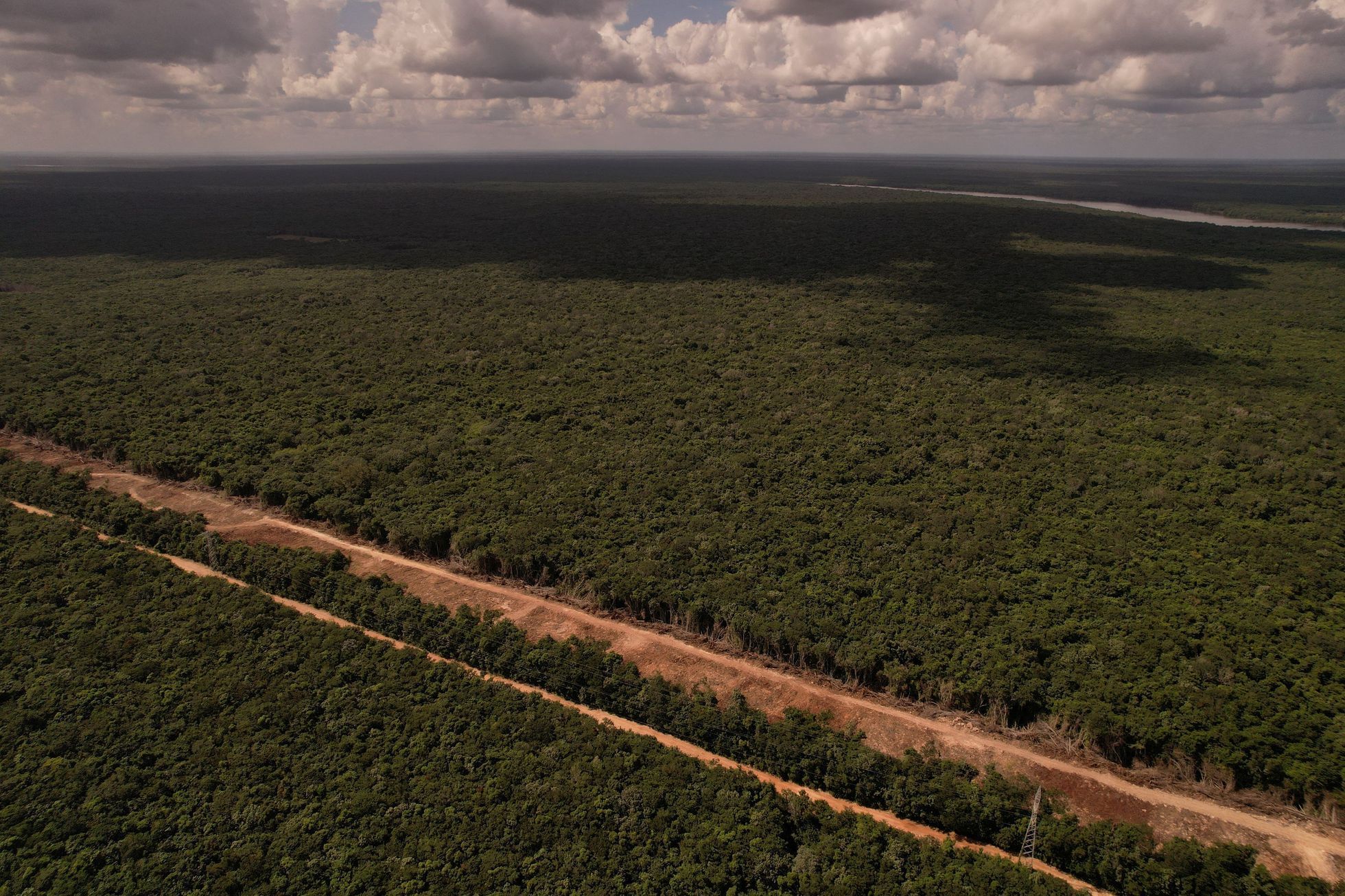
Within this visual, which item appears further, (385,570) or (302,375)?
(302,375)

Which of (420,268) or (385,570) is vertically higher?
(420,268)

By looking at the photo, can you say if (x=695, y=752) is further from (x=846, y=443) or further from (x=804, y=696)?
(x=846, y=443)

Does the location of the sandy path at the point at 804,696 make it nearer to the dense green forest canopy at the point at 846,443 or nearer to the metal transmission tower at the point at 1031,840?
the dense green forest canopy at the point at 846,443

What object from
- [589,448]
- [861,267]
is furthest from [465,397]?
[861,267]

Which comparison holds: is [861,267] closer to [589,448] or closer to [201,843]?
[589,448]

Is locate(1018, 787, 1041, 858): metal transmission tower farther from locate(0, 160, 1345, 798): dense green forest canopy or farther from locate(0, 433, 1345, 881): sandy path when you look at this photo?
locate(0, 160, 1345, 798): dense green forest canopy

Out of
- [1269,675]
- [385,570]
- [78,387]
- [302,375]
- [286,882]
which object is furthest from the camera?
[302,375]

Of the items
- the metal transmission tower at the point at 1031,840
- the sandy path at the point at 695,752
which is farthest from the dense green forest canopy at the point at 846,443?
the sandy path at the point at 695,752
